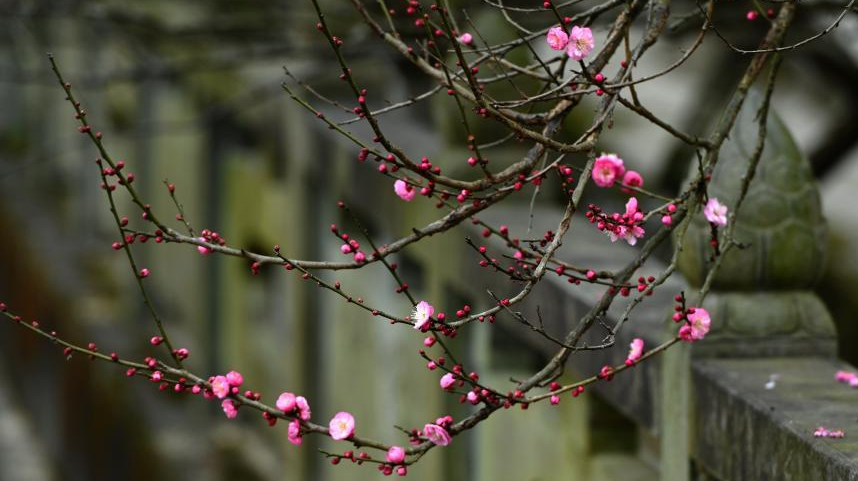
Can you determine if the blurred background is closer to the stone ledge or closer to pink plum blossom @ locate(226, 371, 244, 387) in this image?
the stone ledge

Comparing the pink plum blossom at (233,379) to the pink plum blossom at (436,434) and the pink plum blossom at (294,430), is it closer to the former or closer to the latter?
the pink plum blossom at (294,430)

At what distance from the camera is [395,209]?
5.67 meters

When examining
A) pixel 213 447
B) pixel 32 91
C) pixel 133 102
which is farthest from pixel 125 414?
pixel 32 91

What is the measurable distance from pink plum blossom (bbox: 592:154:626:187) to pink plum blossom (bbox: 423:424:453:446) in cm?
52

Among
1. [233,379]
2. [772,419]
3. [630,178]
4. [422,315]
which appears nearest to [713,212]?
[630,178]

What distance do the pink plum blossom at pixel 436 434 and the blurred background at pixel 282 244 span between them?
1472mm

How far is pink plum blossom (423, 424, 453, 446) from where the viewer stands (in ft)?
7.62

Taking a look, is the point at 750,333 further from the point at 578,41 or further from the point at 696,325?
the point at 578,41

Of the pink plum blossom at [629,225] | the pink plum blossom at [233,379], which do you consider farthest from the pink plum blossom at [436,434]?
the pink plum blossom at [629,225]

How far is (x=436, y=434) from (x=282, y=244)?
599 cm

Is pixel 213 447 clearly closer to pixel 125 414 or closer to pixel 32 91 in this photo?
pixel 125 414

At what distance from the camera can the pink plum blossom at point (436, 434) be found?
232cm

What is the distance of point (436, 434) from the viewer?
2342 mm

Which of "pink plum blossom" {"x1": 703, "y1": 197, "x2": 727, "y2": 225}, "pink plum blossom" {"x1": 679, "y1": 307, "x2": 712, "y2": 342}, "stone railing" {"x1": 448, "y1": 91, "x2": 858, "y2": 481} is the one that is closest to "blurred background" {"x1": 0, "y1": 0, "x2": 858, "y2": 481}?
"stone railing" {"x1": 448, "y1": 91, "x2": 858, "y2": 481}
